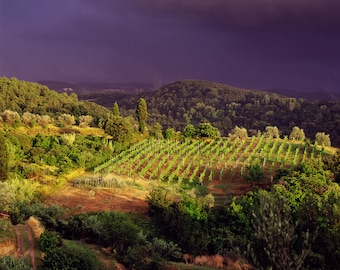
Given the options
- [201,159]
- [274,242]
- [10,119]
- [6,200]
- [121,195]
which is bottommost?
[121,195]

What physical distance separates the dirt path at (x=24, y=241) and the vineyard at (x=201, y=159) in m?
11.3

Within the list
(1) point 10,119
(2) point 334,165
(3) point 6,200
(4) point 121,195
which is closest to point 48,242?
(3) point 6,200

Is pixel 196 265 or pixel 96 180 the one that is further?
pixel 96 180

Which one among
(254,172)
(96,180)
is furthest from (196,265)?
(96,180)

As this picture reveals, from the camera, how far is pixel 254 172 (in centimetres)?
2625

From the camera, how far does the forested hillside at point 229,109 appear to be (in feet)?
307

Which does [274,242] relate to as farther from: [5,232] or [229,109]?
[229,109]

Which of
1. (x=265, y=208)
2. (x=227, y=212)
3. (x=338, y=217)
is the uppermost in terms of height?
(x=265, y=208)

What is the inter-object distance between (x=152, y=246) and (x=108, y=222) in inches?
94.6

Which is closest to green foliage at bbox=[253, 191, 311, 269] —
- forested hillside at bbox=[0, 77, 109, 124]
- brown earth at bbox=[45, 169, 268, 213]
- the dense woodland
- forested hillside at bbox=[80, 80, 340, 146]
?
the dense woodland

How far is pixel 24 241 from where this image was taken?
1457 centimetres

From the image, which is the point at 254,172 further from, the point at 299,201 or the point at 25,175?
the point at 25,175

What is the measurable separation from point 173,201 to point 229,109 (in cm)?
10702

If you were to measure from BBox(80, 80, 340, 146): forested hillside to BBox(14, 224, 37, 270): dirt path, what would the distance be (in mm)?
71532
